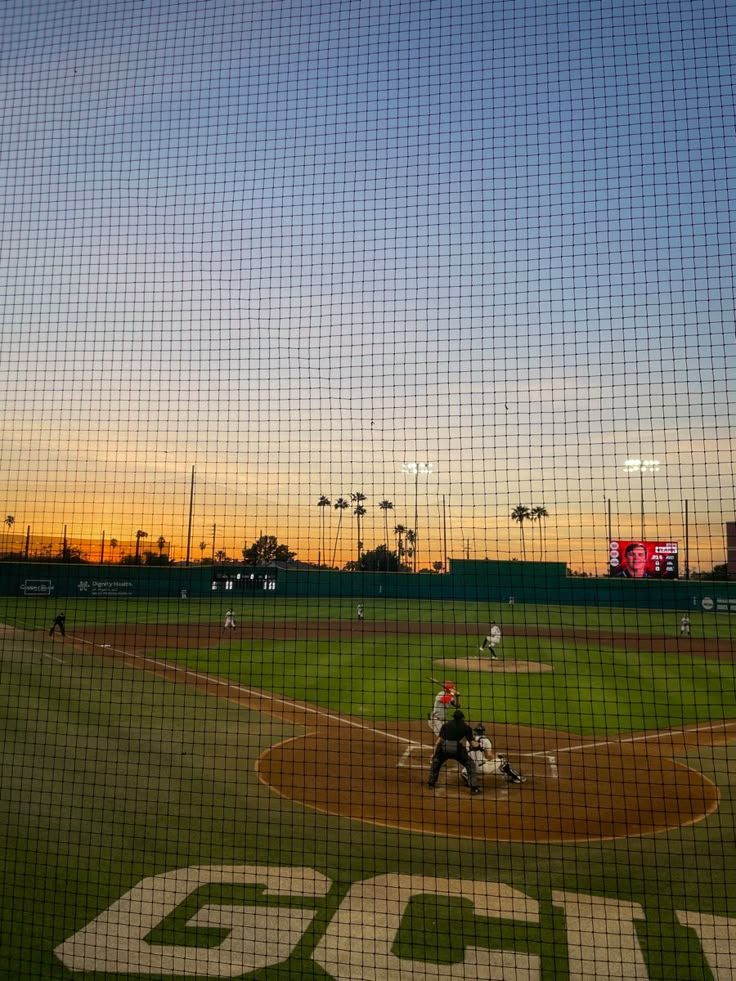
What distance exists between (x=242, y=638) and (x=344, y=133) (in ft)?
69.8

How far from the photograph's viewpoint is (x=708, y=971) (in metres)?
5.50

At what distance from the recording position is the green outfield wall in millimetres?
29797

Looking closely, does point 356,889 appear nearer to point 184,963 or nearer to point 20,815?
point 184,963

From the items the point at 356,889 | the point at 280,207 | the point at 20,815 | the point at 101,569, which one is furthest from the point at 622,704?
the point at 101,569

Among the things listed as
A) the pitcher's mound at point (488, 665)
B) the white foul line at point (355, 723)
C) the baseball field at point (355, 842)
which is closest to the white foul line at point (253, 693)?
the white foul line at point (355, 723)

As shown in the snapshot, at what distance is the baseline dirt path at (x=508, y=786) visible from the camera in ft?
28.1

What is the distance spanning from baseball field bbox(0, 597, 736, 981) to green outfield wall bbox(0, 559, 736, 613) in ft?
44.4

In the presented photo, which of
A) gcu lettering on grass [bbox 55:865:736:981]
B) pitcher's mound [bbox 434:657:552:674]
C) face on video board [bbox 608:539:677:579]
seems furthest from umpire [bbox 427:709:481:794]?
face on video board [bbox 608:539:677:579]

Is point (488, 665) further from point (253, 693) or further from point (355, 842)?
point (355, 842)

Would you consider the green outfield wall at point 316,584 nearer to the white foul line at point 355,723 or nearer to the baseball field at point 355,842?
the white foul line at point 355,723

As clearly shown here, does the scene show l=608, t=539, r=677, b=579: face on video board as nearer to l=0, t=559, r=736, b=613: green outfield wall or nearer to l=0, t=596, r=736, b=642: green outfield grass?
l=0, t=559, r=736, b=613: green outfield wall

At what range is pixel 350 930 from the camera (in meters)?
6.02

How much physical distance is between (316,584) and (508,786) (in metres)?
19.7

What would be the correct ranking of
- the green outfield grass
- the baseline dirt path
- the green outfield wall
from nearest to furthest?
the baseline dirt path
the green outfield grass
the green outfield wall
